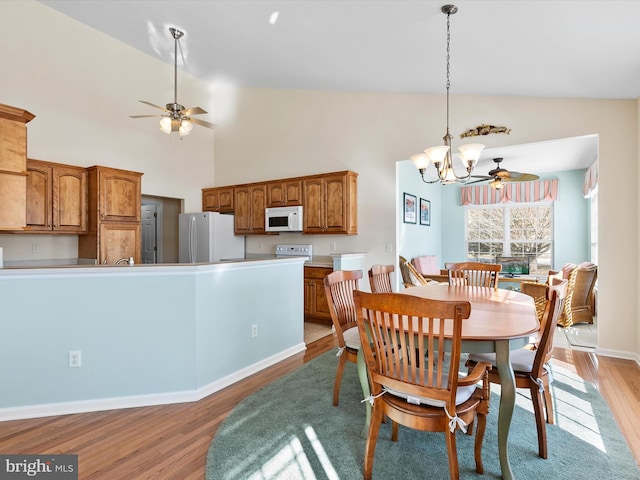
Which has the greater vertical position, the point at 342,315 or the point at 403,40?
the point at 403,40

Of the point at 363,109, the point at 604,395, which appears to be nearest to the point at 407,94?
the point at 363,109

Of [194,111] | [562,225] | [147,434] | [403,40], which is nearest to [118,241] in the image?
[194,111]

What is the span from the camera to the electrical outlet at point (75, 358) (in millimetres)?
2369

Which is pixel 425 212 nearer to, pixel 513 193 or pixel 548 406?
pixel 513 193

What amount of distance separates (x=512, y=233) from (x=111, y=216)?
7312mm

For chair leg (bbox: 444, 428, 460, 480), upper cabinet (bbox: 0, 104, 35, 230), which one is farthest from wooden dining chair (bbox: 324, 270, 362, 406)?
upper cabinet (bbox: 0, 104, 35, 230)

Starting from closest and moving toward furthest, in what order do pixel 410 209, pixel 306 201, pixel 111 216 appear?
pixel 111 216 → pixel 306 201 → pixel 410 209

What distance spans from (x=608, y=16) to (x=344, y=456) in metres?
3.04

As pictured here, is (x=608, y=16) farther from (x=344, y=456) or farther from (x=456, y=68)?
(x=344, y=456)

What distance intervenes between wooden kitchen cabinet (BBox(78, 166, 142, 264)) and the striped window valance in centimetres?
643

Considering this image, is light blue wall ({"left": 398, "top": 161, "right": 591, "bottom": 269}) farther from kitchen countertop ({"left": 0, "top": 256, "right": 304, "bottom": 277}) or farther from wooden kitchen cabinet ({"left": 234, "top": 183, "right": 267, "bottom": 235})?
kitchen countertop ({"left": 0, "top": 256, "right": 304, "bottom": 277})

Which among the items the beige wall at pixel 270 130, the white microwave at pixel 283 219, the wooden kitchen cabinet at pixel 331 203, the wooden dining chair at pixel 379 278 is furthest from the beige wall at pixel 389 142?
the wooden dining chair at pixel 379 278

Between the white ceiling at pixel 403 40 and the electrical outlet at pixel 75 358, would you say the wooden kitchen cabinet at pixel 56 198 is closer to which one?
the white ceiling at pixel 403 40

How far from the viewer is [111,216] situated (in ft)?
15.2
